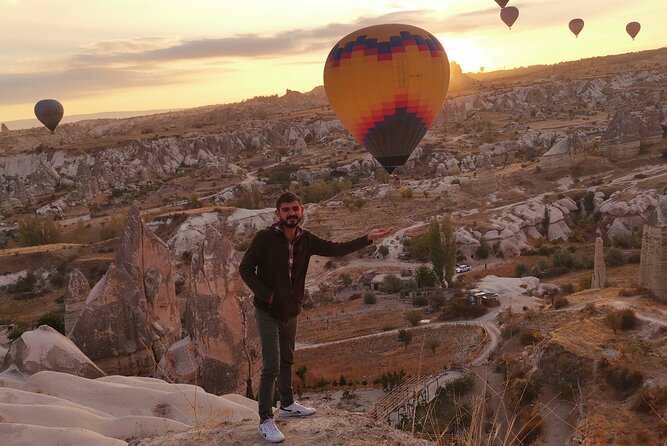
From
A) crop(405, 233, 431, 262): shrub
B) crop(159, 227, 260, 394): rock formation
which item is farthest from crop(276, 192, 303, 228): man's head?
crop(405, 233, 431, 262): shrub

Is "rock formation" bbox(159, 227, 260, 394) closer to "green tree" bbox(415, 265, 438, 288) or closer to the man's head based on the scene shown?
the man's head

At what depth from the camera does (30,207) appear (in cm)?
5778

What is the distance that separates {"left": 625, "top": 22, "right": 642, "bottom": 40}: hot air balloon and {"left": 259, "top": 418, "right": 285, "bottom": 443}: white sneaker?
273 ft

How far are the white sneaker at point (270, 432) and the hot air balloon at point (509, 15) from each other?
55041mm

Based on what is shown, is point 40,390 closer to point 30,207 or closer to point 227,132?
point 30,207

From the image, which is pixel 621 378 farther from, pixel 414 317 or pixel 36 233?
pixel 36 233

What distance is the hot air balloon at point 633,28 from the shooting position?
73188 millimetres

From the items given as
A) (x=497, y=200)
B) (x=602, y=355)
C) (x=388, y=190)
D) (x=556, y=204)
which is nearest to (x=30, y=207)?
(x=388, y=190)

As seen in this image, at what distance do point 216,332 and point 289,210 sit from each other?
7778 mm

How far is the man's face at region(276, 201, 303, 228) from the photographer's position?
4.61m

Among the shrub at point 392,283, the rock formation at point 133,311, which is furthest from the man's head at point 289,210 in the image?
the shrub at point 392,283

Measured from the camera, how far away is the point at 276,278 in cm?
464

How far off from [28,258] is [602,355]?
1296 inches

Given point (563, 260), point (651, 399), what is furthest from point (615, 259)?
point (651, 399)
